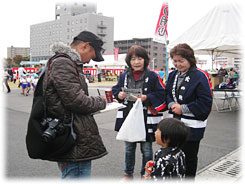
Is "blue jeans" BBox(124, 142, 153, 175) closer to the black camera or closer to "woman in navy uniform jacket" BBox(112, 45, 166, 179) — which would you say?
"woman in navy uniform jacket" BBox(112, 45, 166, 179)

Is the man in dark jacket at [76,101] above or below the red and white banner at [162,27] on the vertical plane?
below

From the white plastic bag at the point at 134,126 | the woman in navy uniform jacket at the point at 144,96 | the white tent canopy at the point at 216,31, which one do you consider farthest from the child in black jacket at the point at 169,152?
the white tent canopy at the point at 216,31

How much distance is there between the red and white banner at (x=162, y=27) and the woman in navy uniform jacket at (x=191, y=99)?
8800mm

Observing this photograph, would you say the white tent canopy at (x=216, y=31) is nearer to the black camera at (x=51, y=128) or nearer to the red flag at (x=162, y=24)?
the red flag at (x=162, y=24)

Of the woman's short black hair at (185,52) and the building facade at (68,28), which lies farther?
the building facade at (68,28)

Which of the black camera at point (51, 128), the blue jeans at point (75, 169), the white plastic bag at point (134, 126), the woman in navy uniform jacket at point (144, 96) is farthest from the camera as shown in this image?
the woman in navy uniform jacket at point (144, 96)

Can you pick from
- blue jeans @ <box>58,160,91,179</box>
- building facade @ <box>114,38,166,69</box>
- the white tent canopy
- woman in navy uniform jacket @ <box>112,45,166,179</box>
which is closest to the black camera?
blue jeans @ <box>58,160,91,179</box>

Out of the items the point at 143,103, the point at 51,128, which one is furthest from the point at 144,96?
the point at 51,128

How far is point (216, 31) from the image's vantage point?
26.3 ft

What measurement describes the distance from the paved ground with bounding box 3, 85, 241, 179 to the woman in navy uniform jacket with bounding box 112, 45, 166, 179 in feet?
1.93

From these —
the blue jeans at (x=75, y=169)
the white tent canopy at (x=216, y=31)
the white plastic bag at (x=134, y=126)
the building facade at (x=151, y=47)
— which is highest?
the building facade at (x=151, y=47)

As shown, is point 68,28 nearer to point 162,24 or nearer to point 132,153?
point 162,24

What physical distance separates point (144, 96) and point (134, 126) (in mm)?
400

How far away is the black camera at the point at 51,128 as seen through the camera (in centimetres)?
189
